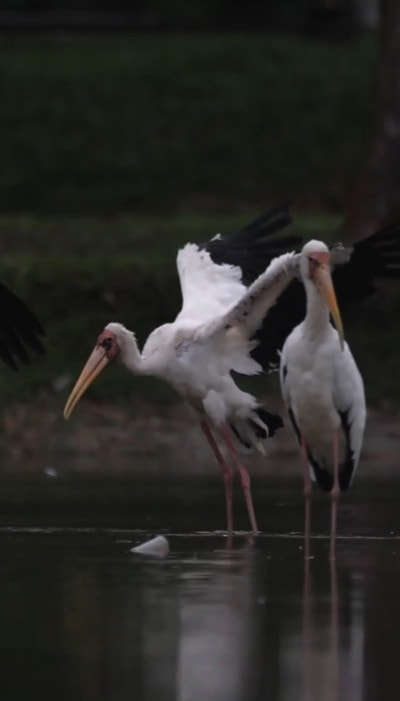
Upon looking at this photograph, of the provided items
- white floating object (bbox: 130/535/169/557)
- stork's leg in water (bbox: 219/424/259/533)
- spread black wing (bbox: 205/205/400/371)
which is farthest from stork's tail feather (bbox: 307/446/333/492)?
white floating object (bbox: 130/535/169/557)

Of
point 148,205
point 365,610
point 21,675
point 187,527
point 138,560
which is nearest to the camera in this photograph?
point 21,675

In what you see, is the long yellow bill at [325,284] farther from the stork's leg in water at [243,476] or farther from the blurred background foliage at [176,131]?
the blurred background foliage at [176,131]

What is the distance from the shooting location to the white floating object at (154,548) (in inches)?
408

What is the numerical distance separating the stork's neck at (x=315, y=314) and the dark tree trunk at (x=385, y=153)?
7364 millimetres

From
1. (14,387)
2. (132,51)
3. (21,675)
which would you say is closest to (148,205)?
(132,51)

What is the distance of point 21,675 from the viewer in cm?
728

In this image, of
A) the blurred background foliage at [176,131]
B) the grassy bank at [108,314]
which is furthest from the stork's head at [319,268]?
the blurred background foliage at [176,131]

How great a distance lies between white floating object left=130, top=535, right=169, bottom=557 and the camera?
10375 millimetres

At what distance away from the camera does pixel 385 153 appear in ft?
62.9

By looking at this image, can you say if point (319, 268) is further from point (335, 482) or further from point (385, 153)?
point (385, 153)

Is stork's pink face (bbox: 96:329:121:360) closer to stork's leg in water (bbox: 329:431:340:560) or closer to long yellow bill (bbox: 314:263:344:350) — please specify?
stork's leg in water (bbox: 329:431:340:560)

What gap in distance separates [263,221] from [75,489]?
6.40 feet

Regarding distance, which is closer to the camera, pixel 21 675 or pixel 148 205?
pixel 21 675

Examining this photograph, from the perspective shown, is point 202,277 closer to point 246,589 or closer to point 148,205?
point 246,589
